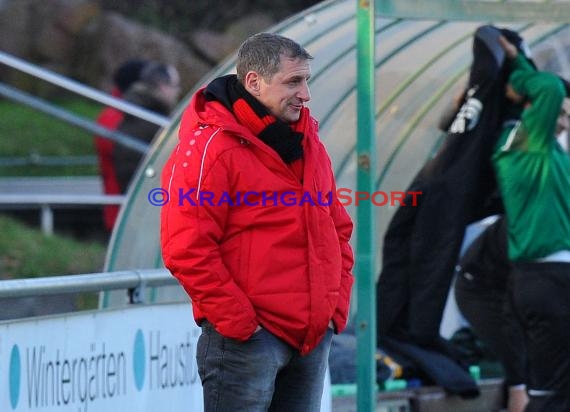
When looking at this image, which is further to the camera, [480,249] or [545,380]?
[480,249]

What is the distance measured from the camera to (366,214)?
21.9 ft

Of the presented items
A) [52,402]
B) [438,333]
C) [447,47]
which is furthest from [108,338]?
[447,47]

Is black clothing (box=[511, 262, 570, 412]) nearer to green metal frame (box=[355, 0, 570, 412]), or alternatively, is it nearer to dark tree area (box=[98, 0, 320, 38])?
green metal frame (box=[355, 0, 570, 412])

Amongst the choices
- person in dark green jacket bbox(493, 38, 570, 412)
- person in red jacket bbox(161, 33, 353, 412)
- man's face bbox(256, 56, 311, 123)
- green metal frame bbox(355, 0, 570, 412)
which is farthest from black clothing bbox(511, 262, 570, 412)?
man's face bbox(256, 56, 311, 123)

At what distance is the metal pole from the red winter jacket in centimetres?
187

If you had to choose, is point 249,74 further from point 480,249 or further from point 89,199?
point 89,199

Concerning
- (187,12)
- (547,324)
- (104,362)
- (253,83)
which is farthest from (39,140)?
(253,83)

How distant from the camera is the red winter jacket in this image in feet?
15.0

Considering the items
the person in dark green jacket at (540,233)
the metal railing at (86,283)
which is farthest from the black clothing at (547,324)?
the metal railing at (86,283)

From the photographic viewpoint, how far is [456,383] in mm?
7984

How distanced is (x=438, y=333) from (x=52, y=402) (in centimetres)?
315

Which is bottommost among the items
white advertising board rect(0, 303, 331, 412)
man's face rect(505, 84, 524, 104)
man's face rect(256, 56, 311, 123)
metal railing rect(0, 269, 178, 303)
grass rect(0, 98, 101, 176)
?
white advertising board rect(0, 303, 331, 412)

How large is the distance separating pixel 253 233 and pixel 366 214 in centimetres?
203

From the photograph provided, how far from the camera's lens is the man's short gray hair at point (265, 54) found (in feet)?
15.7
